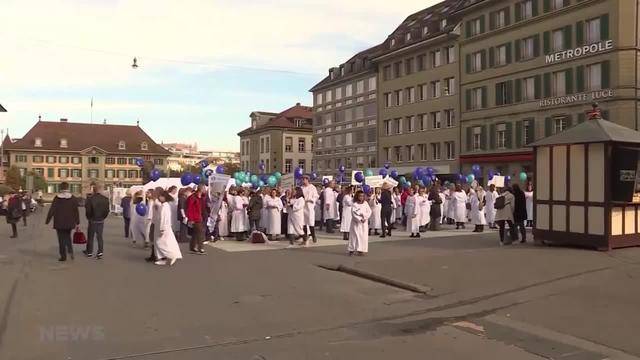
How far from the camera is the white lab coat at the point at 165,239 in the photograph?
13492 millimetres

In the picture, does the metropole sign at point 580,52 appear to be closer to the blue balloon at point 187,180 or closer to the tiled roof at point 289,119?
the blue balloon at point 187,180

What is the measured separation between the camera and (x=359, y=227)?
14555 mm

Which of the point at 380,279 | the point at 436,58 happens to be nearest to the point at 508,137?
the point at 436,58

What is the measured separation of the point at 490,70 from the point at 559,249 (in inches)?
1499

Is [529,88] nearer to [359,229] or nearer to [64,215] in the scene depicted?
[359,229]

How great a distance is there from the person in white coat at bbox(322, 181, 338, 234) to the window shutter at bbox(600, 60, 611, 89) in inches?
1002

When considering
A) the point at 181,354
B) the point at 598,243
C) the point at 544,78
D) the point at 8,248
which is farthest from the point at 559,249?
the point at 544,78

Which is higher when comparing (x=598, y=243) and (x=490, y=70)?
(x=490, y=70)

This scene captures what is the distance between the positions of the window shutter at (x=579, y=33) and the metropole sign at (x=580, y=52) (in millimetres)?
337

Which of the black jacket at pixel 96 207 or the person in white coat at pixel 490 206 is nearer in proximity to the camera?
the black jacket at pixel 96 207

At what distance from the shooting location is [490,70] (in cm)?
5003

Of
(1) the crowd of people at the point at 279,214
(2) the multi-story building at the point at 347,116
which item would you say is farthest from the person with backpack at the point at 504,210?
(2) the multi-story building at the point at 347,116

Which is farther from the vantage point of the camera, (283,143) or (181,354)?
(283,143)

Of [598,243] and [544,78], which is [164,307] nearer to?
[598,243]
